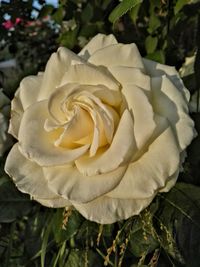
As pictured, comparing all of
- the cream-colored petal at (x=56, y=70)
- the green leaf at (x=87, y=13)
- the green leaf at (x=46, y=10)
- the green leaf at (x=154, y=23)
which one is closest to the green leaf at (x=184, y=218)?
the cream-colored petal at (x=56, y=70)

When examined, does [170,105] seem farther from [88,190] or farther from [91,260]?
[91,260]

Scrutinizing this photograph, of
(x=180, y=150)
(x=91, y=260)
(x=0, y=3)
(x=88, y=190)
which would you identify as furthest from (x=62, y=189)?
(x=0, y=3)

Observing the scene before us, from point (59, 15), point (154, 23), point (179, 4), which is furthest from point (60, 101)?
point (59, 15)

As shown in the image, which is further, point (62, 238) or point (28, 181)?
point (62, 238)

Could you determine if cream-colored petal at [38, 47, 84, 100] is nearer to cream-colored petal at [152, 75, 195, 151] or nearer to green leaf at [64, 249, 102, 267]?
cream-colored petal at [152, 75, 195, 151]

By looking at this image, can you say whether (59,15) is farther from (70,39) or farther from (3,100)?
(3,100)

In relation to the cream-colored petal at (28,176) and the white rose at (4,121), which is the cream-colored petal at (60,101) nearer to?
the cream-colored petal at (28,176)

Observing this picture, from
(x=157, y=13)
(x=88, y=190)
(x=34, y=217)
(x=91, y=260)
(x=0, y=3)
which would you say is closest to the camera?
(x=88, y=190)
